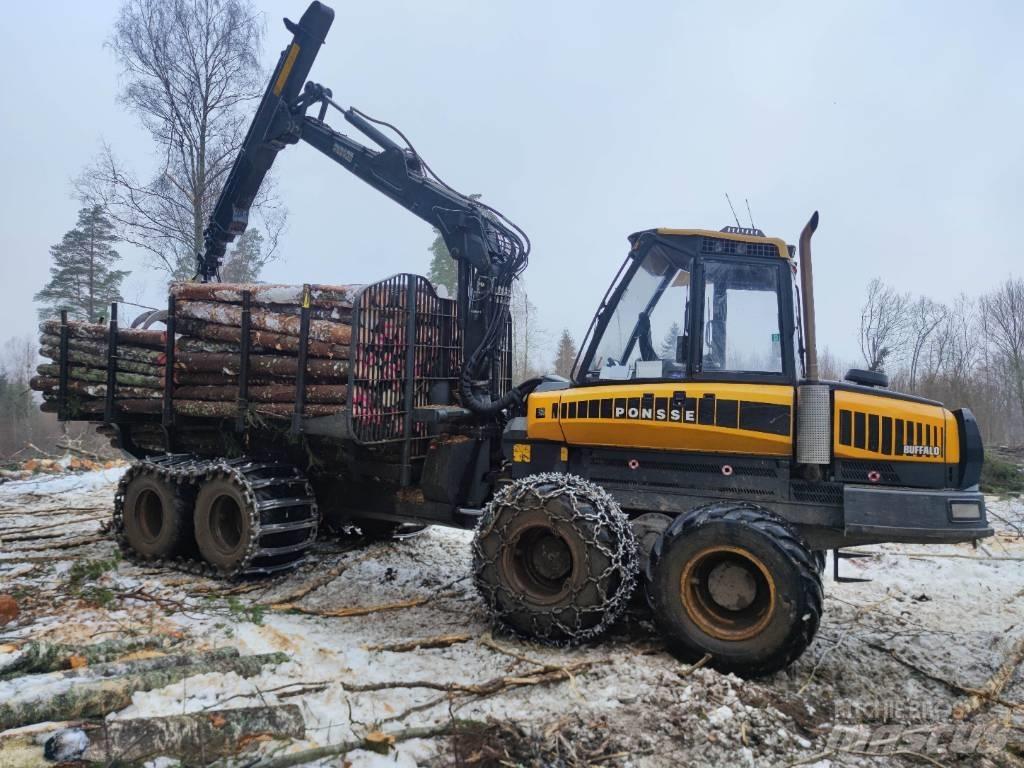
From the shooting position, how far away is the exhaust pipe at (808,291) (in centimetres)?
411

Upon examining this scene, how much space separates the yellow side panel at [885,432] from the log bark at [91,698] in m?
3.84

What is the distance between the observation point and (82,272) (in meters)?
27.9

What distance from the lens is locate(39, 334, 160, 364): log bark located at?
7.44 meters

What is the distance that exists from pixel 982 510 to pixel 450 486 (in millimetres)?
3874

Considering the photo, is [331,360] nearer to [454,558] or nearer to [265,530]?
[265,530]

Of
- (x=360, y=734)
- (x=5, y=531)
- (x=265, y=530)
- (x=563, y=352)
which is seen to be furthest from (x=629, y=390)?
(x=563, y=352)

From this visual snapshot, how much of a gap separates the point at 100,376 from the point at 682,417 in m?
6.15

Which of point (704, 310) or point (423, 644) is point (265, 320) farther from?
point (704, 310)

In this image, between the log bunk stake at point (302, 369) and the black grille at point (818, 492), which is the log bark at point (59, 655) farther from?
the black grille at point (818, 492)

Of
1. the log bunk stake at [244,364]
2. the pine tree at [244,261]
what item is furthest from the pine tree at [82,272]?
the log bunk stake at [244,364]

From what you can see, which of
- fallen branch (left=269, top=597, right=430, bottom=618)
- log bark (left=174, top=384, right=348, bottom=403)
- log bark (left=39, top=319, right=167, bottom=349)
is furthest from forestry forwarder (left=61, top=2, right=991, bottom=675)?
log bark (left=39, top=319, right=167, bottom=349)

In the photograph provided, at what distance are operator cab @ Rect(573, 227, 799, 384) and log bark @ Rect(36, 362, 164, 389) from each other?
15.5 feet

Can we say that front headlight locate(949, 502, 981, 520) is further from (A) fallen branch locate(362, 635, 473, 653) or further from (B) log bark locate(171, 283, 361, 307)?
(B) log bark locate(171, 283, 361, 307)

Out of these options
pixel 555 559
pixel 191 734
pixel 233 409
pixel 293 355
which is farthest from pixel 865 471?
pixel 233 409
